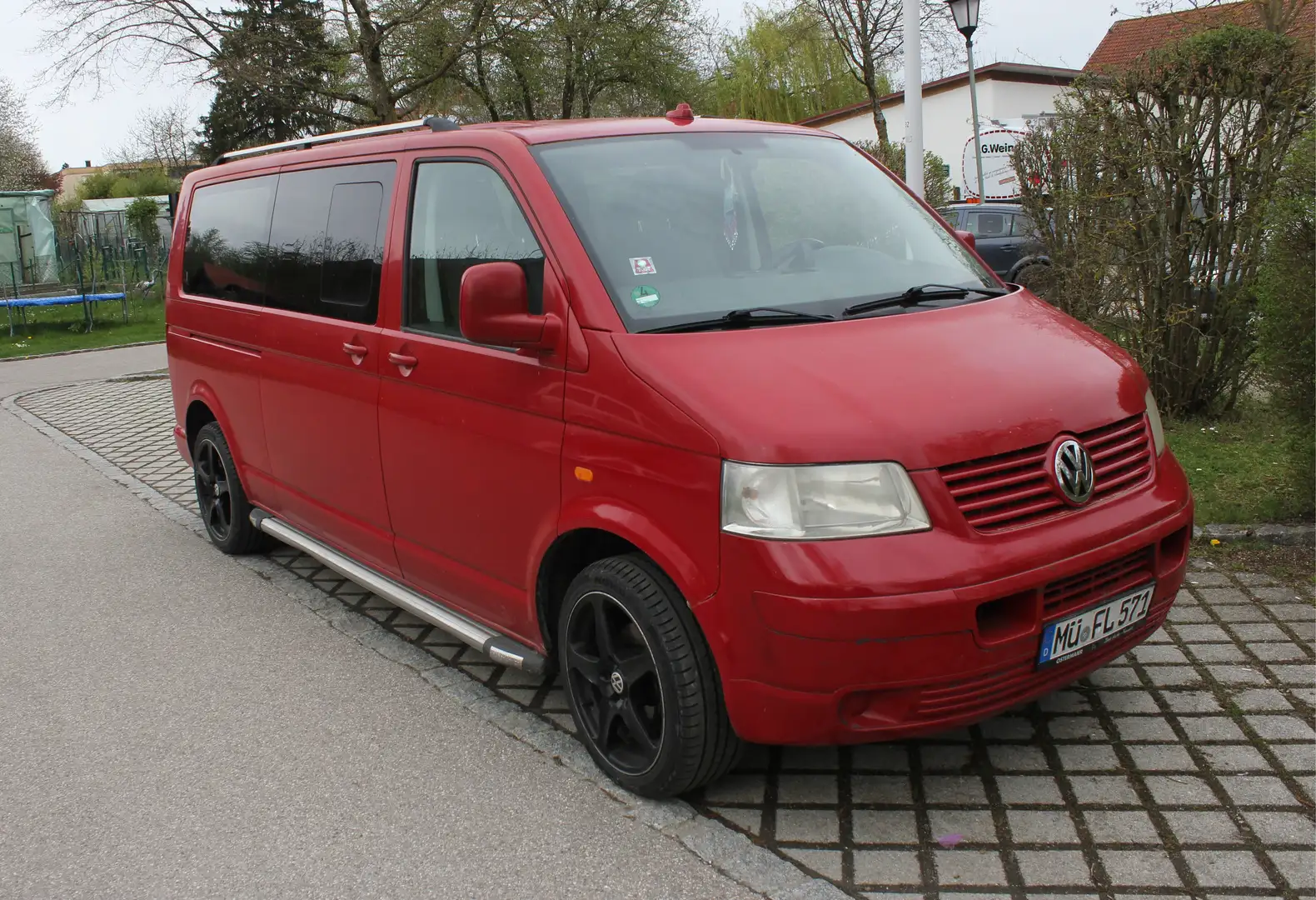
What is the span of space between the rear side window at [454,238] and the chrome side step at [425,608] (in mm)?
1014

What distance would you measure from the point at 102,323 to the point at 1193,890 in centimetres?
2192

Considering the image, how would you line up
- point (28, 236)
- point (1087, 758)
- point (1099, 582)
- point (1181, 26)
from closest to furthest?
point (1099, 582) < point (1087, 758) < point (1181, 26) < point (28, 236)

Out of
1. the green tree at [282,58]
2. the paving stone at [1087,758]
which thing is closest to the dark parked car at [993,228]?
the paving stone at [1087,758]

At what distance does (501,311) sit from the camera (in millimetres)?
3465

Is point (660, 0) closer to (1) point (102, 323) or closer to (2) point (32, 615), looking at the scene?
(1) point (102, 323)

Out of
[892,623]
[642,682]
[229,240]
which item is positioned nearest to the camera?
[892,623]

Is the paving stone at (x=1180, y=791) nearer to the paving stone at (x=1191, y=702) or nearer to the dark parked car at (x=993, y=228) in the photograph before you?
the paving stone at (x=1191, y=702)

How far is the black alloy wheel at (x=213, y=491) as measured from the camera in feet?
20.8

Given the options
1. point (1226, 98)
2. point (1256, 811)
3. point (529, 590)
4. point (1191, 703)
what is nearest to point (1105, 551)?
point (1256, 811)

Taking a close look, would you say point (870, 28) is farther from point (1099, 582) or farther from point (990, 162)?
→ point (1099, 582)

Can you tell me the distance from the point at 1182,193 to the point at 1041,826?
193 inches

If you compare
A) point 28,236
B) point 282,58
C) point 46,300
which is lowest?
point 46,300

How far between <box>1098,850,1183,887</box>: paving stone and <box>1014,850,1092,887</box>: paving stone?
62mm

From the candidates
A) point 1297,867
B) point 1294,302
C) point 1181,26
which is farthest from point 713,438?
point 1181,26
